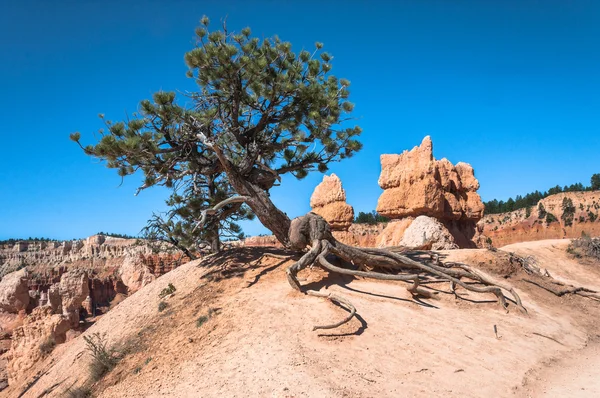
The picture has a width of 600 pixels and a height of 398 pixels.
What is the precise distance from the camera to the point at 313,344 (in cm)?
646

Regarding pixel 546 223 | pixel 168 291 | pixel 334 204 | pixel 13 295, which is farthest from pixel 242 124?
pixel 546 223

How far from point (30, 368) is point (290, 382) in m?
Result: 12.5

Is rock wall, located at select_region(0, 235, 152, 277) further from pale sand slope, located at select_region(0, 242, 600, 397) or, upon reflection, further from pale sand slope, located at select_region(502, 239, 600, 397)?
pale sand slope, located at select_region(502, 239, 600, 397)

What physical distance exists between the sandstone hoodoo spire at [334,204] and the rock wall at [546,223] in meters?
20.7

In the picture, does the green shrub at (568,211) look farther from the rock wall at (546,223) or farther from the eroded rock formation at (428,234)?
the eroded rock formation at (428,234)

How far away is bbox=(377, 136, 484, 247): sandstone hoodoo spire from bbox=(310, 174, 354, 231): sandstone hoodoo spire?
167 cm

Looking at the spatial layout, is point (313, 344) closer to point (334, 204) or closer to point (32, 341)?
point (32, 341)

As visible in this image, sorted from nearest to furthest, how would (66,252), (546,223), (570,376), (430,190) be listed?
(570,376), (430,190), (546,223), (66,252)

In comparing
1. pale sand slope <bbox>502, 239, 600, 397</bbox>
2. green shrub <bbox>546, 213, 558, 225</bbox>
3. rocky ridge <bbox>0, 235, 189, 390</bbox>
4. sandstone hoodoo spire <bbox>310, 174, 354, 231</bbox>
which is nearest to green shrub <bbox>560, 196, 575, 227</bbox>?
Answer: green shrub <bbox>546, 213, 558, 225</bbox>

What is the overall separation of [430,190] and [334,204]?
460 centimetres

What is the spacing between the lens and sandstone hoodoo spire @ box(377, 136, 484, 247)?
18719mm

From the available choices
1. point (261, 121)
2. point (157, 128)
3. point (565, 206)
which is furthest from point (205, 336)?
point (565, 206)

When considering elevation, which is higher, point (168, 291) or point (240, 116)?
point (240, 116)

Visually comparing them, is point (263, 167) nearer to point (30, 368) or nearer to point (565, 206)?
point (30, 368)
